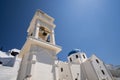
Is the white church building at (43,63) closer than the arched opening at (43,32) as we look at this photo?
Yes

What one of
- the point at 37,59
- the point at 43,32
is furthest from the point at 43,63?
the point at 43,32

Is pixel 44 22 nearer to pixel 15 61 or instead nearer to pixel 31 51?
pixel 31 51

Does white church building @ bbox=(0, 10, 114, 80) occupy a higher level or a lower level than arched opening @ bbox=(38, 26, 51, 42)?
lower

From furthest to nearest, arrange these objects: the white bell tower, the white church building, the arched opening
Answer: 1. the arched opening
2. the white church building
3. the white bell tower

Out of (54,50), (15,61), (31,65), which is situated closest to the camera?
(31,65)

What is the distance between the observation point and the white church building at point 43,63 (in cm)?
842

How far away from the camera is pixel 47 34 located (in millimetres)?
13164

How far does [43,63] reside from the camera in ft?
29.5

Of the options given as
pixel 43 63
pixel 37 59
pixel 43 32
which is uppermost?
pixel 43 32

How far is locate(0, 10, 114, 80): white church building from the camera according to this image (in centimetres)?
842

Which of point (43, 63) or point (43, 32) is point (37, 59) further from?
point (43, 32)

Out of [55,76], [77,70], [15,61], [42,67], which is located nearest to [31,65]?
[42,67]

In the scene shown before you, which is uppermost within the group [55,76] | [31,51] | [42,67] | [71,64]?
[71,64]

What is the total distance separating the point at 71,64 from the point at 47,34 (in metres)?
14.0
